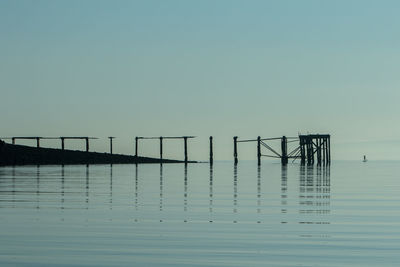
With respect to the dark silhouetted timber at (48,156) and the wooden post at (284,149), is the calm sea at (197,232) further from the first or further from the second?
the wooden post at (284,149)

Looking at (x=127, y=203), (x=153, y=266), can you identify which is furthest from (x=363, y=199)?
(x=153, y=266)

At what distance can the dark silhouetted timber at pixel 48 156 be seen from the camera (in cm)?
6291

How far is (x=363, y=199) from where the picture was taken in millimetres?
19516

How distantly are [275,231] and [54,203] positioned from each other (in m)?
7.00

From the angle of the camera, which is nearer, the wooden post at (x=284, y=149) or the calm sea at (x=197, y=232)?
the calm sea at (x=197, y=232)

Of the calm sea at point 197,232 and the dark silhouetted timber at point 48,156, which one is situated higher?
the dark silhouetted timber at point 48,156

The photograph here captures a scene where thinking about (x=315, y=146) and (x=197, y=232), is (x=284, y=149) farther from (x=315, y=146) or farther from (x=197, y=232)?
(x=197, y=232)

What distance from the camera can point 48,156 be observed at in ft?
220

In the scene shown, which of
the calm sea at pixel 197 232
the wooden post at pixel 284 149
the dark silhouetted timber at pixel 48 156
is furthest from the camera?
the wooden post at pixel 284 149

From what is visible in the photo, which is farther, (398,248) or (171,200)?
(171,200)

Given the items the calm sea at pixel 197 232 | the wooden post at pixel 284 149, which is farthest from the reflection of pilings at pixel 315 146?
A: the calm sea at pixel 197 232

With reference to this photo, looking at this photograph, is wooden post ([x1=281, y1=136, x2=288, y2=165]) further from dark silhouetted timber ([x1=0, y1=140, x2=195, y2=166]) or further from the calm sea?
the calm sea

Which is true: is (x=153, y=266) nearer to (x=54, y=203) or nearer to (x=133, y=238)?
(x=133, y=238)

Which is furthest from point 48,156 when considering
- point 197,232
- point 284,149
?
point 197,232
